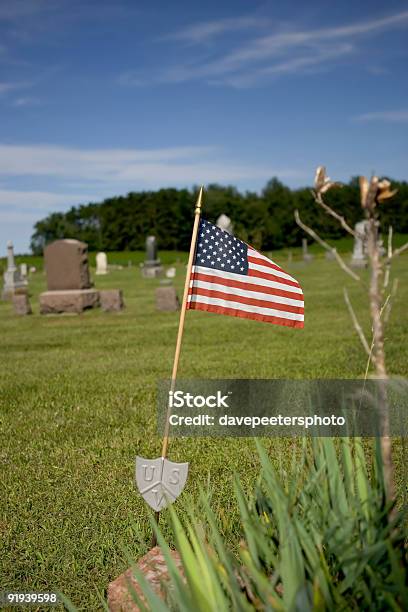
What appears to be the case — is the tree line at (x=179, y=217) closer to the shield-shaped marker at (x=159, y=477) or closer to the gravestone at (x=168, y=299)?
the gravestone at (x=168, y=299)

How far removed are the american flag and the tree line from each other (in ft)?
217

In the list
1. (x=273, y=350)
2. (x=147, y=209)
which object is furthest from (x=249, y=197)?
(x=273, y=350)

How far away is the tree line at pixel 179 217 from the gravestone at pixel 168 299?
5312 centimetres

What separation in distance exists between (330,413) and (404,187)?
76.4m

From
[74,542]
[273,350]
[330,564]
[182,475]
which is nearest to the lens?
[330,564]

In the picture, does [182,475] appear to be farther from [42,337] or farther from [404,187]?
[404,187]

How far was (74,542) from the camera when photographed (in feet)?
13.5

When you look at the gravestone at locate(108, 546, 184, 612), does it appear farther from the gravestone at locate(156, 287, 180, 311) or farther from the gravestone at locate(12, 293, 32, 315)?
the gravestone at locate(12, 293, 32, 315)

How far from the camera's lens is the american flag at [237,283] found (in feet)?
12.8

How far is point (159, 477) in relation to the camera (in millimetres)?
3648

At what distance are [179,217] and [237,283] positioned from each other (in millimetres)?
74512

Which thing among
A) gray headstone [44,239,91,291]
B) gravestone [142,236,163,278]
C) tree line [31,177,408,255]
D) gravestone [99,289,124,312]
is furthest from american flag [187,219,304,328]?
tree line [31,177,408,255]

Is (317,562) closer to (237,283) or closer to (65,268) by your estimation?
(237,283)

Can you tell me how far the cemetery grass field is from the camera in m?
3.98
